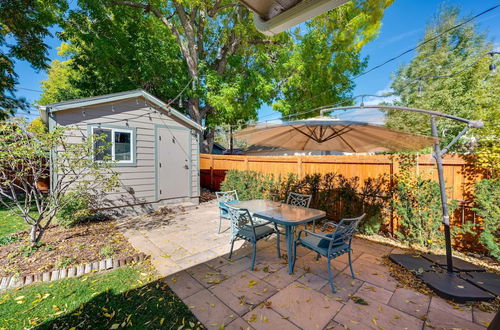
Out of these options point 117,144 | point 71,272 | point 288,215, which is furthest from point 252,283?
point 117,144

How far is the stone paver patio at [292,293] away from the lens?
2182 millimetres

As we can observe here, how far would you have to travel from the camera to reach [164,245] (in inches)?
161

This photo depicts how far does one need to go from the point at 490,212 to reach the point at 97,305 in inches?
227

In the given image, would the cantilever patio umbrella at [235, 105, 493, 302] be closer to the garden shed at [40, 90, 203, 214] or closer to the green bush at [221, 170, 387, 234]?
the green bush at [221, 170, 387, 234]

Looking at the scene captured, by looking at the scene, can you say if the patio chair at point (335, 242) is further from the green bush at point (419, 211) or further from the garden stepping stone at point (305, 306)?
the green bush at point (419, 211)

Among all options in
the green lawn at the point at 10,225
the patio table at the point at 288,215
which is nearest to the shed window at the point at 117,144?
the green lawn at the point at 10,225

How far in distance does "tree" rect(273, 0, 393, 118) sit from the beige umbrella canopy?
20.9 feet

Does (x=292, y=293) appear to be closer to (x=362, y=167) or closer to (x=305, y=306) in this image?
(x=305, y=306)

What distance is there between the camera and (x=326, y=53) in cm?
948

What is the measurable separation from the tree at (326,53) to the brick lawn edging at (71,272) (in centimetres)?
889

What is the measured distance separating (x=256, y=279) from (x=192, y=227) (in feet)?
8.65

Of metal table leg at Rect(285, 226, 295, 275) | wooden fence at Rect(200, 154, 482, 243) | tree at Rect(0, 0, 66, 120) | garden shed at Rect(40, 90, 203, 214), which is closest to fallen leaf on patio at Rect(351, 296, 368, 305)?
metal table leg at Rect(285, 226, 295, 275)

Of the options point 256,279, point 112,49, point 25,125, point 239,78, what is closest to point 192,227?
point 256,279

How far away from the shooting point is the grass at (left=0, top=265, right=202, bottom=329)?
A: 7.16 ft
